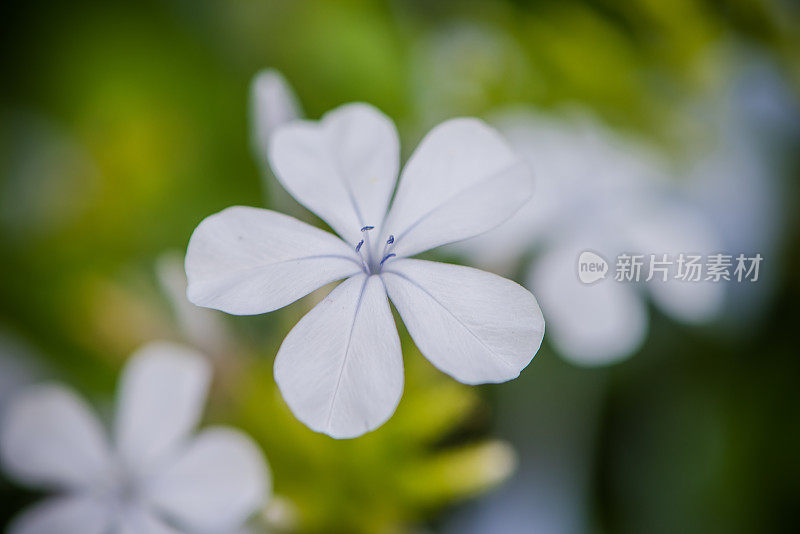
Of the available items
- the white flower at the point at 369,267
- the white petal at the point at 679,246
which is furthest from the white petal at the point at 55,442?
the white petal at the point at 679,246

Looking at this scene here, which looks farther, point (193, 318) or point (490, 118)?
point (490, 118)

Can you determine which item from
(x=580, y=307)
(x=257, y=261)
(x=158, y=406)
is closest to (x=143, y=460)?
(x=158, y=406)

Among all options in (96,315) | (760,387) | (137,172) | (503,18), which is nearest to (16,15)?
(137,172)

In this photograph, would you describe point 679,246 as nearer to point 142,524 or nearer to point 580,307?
point 580,307

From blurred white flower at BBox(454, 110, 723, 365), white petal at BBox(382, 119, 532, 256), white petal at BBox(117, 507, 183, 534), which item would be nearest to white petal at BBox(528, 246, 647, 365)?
→ blurred white flower at BBox(454, 110, 723, 365)

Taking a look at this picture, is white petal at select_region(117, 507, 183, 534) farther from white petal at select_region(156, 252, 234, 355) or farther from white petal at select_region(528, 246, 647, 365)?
white petal at select_region(528, 246, 647, 365)

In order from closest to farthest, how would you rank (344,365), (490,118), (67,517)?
(344,365), (67,517), (490,118)
